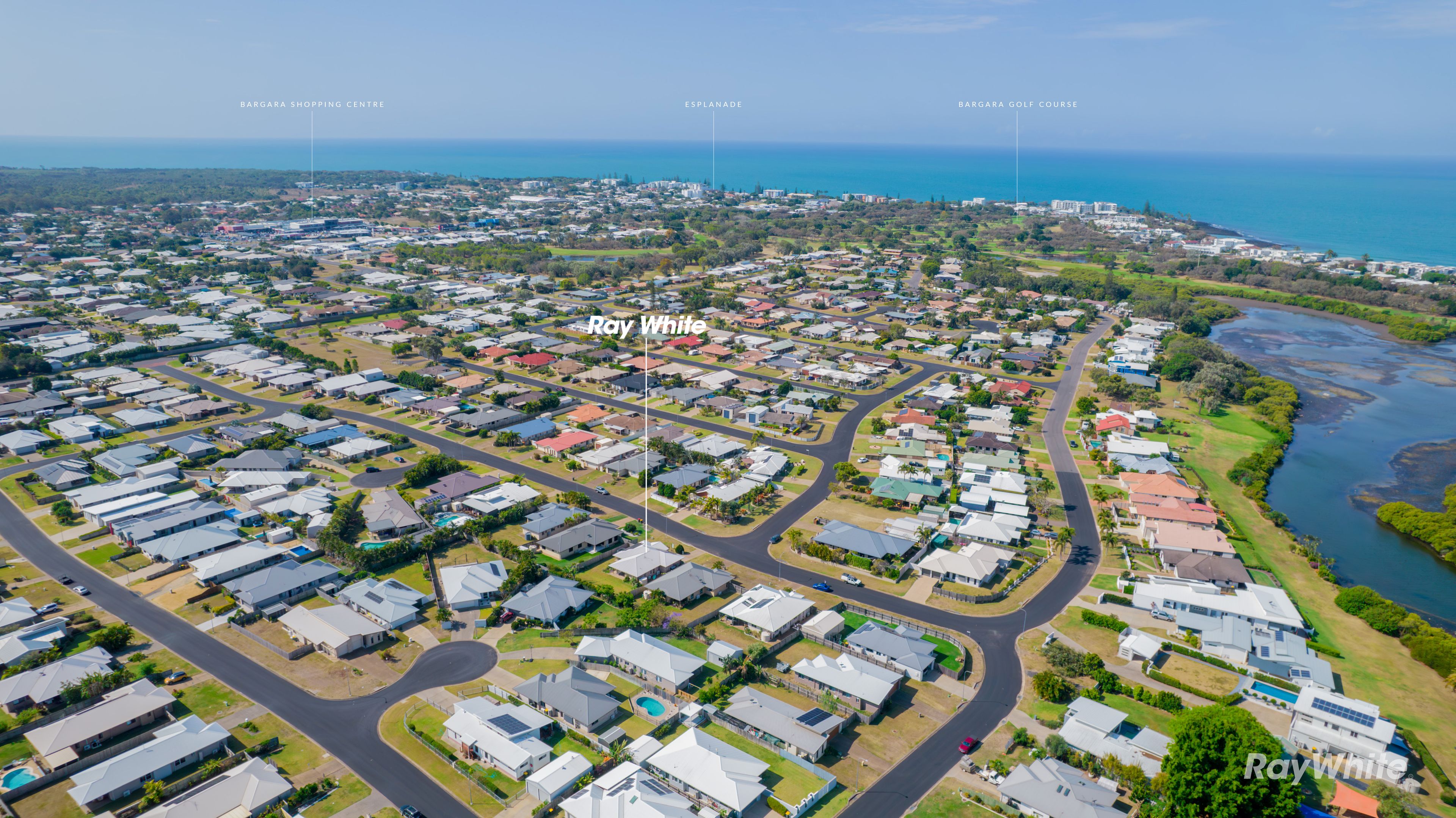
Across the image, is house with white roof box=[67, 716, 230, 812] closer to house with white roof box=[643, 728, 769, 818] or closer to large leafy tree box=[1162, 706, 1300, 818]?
house with white roof box=[643, 728, 769, 818]

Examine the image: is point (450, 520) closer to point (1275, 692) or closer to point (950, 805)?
point (950, 805)

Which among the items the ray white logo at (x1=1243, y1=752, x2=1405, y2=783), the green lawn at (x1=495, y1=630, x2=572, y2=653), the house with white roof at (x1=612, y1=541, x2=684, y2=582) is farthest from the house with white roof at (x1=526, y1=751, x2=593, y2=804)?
the ray white logo at (x1=1243, y1=752, x2=1405, y2=783)

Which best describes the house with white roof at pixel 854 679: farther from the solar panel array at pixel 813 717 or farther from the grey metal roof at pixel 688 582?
the grey metal roof at pixel 688 582

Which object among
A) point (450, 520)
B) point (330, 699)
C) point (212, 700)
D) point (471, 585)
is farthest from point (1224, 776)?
point (450, 520)

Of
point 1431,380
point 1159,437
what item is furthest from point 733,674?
point 1431,380

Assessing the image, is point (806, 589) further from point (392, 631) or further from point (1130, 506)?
point (1130, 506)
